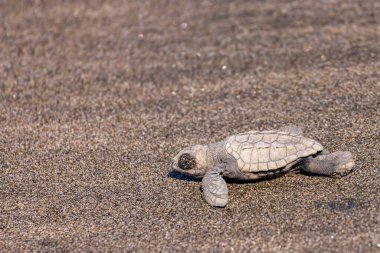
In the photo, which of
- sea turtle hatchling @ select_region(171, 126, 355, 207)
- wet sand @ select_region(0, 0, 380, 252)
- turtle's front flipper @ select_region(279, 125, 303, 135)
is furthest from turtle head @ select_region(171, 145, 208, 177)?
turtle's front flipper @ select_region(279, 125, 303, 135)

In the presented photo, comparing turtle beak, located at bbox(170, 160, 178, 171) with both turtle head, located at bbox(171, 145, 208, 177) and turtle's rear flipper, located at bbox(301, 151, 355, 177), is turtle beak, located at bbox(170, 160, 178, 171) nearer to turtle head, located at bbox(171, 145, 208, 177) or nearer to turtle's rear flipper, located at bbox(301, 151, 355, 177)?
turtle head, located at bbox(171, 145, 208, 177)

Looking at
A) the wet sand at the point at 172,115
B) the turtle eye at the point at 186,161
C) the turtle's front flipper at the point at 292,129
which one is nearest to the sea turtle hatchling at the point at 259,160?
the turtle eye at the point at 186,161

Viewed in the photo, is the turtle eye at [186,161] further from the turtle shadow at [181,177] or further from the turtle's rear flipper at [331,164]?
the turtle's rear flipper at [331,164]

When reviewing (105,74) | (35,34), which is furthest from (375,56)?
(35,34)

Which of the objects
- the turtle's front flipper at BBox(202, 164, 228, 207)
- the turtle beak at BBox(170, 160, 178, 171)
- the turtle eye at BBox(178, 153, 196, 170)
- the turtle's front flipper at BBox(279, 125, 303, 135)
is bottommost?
the turtle's front flipper at BBox(202, 164, 228, 207)

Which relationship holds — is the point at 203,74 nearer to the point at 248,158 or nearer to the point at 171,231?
the point at 248,158

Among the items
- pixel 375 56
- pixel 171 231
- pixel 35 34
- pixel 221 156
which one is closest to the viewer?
pixel 171 231

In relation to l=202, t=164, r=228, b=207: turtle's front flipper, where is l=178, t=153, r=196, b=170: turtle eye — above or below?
above
